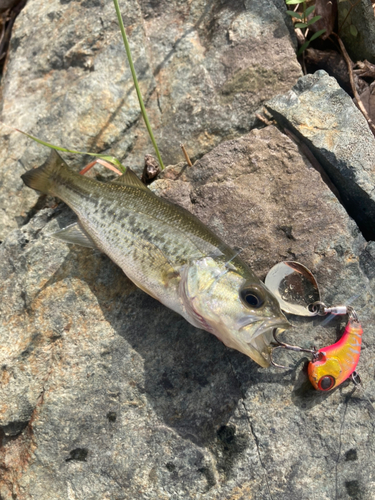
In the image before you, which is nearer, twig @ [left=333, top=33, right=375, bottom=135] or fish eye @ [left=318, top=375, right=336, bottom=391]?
fish eye @ [left=318, top=375, right=336, bottom=391]

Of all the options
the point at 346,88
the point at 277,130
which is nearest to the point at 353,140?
the point at 277,130

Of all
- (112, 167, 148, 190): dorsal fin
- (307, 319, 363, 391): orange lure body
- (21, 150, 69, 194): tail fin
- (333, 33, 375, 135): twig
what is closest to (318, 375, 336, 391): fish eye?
(307, 319, 363, 391): orange lure body

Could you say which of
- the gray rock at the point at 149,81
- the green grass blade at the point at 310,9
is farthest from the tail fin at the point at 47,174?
the green grass blade at the point at 310,9

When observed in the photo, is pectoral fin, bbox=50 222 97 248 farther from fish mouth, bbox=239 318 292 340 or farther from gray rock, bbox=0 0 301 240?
fish mouth, bbox=239 318 292 340

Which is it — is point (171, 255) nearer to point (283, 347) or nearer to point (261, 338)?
point (261, 338)

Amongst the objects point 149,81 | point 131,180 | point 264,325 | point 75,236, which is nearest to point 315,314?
point 264,325

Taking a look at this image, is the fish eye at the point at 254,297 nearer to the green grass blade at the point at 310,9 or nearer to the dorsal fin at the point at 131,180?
the dorsal fin at the point at 131,180

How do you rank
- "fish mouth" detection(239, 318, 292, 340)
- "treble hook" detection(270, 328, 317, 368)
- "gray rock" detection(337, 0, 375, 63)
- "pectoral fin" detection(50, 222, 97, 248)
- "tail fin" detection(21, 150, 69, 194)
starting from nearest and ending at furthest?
"fish mouth" detection(239, 318, 292, 340) → "treble hook" detection(270, 328, 317, 368) → "pectoral fin" detection(50, 222, 97, 248) → "tail fin" detection(21, 150, 69, 194) → "gray rock" detection(337, 0, 375, 63)
